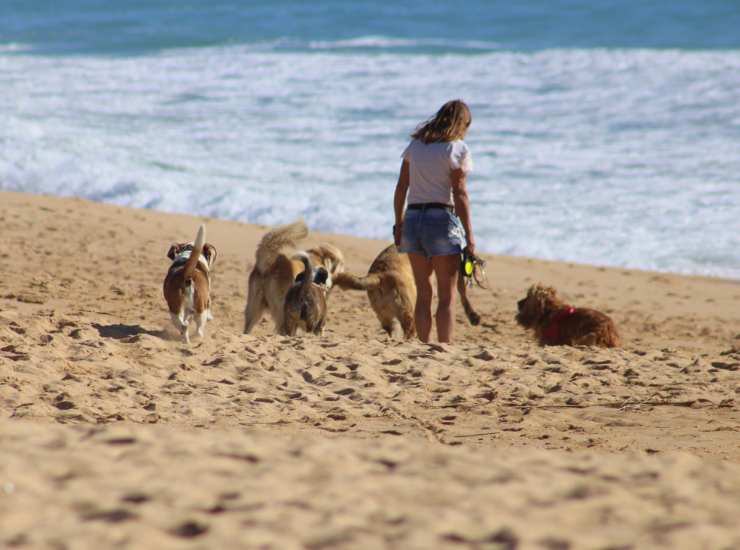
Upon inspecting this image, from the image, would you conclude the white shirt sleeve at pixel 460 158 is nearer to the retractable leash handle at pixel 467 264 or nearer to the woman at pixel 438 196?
the woman at pixel 438 196

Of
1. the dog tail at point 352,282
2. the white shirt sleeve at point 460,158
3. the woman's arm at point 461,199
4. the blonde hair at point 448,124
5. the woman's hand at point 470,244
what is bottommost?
the dog tail at point 352,282

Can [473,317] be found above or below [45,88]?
below

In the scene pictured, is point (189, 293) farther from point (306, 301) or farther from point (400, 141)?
point (400, 141)

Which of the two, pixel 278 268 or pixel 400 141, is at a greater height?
pixel 400 141

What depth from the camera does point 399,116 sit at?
24.3 metres

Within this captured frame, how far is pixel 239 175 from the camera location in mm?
18938

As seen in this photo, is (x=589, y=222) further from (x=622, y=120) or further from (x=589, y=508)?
(x=589, y=508)

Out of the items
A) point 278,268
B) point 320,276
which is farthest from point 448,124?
point 278,268

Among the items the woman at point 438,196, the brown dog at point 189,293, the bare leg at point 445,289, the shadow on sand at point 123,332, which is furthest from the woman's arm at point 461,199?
the shadow on sand at point 123,332

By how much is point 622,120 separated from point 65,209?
40.9 ft

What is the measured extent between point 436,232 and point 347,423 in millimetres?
1894

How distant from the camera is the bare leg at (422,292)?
8.58 metres

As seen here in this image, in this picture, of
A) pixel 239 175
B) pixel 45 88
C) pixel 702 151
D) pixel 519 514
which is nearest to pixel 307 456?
pixel 519 514

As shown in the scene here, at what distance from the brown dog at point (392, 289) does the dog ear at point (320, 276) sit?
0.34 m
